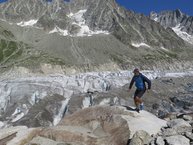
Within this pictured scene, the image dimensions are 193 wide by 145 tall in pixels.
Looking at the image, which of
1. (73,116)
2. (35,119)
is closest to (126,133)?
(73,116)

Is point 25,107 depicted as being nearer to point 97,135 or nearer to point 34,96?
point 34,96

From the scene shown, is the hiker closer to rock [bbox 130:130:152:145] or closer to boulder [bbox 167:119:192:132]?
boulder [bbox 167:119:192:132]

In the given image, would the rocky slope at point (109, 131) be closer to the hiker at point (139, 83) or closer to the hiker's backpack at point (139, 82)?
the hiker at point (139, 83)

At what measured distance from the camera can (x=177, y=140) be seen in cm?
2131

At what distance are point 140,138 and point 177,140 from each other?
225 centimetres

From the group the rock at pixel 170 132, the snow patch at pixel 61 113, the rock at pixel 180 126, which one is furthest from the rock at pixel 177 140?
the snow patch at pixel 61 113

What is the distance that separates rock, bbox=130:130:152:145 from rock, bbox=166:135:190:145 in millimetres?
1530

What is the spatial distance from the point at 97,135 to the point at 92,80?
119 m

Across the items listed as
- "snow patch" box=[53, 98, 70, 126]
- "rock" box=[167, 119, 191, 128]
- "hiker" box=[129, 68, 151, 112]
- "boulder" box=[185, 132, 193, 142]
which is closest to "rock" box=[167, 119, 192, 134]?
"rock" box=[167, 119, 191, 128]

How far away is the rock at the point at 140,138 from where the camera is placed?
74.4 ft

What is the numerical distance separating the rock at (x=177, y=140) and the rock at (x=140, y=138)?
1530 millimetres

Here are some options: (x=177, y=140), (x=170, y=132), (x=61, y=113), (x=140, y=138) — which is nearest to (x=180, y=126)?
(x=170, y=132)

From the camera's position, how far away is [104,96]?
344 ft

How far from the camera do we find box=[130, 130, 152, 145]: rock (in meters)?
22.7
